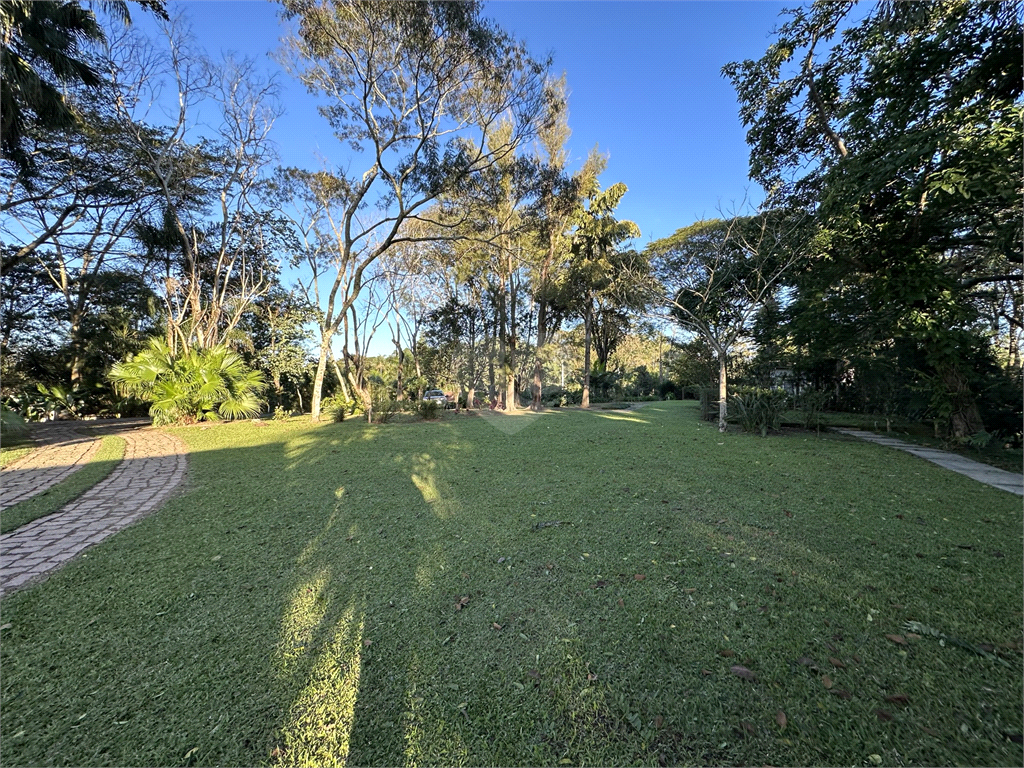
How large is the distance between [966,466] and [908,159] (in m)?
4.03

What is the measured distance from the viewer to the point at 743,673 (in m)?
1.54

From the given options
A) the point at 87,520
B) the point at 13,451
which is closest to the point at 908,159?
the point at 87,520

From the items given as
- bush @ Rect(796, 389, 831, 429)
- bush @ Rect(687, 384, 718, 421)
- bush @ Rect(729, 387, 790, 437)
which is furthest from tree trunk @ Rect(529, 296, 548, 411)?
bush @ Rect(796, 389, 831, 429)

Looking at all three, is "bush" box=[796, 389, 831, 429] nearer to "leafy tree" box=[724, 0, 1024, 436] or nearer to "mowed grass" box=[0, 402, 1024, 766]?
"leafy tree" box=[724, 0, 1024, 436]

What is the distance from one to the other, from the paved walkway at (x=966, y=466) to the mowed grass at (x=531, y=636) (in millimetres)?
913

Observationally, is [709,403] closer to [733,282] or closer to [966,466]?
[733,282]

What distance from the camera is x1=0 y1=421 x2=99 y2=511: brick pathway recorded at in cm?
408

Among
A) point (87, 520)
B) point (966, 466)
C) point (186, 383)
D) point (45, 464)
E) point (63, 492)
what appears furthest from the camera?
point (186, 383)

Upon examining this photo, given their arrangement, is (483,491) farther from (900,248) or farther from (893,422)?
(893,422)

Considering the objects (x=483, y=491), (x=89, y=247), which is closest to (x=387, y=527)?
(x=483, y=491)

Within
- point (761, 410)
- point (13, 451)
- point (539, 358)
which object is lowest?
point (13, 451)

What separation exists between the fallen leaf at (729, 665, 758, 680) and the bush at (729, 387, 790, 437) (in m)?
7.53

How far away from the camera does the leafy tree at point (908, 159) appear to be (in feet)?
14.8

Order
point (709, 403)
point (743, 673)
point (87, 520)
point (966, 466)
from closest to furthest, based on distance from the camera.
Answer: point (743, 673) → point (87, 520) → point (966, 466) → point (709, 403)
